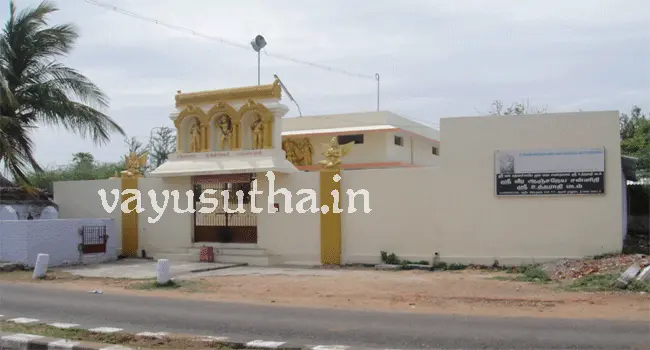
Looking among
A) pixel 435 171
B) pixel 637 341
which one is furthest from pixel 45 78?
pixel 637 341

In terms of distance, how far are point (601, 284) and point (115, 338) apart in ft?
30.0

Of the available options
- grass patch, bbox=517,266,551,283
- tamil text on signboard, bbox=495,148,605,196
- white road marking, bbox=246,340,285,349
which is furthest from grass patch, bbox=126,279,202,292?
tamil text on signboard, bbox=495,148,605,196

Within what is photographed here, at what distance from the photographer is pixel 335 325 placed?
9.66 meters

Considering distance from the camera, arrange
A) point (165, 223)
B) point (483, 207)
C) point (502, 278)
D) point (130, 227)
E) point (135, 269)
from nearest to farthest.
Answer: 1. point (502, 278)
2. point (483, 207)
3. point (135, 269)
4. point (165, 223)
5. point (130, 227)

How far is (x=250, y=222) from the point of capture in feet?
67.3

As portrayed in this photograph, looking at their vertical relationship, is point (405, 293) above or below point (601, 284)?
below

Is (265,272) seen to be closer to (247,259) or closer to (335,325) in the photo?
(247,259)

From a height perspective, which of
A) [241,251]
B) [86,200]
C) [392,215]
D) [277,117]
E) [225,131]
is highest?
[277,117]

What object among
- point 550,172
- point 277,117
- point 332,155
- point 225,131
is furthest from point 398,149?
point 550,172

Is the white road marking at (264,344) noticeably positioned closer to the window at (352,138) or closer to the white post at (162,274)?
the white post at (162,274)

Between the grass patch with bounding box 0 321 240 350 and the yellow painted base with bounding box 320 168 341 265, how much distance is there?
10.0 metres

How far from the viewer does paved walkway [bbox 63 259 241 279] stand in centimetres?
1766

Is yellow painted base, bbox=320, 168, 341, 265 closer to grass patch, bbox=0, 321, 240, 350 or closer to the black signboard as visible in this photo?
the black signboard


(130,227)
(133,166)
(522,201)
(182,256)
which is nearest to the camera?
(522,201)
